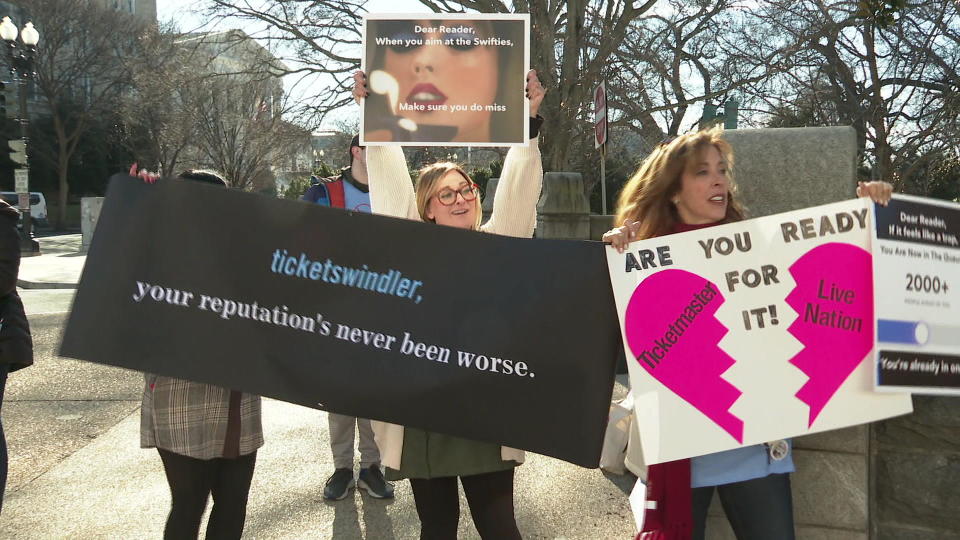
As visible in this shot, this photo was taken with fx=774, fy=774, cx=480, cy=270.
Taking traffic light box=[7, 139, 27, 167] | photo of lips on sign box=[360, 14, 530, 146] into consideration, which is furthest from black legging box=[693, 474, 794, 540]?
traffic light box=[7, 139, 27, 167]

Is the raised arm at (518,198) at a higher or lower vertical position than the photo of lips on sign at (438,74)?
lower

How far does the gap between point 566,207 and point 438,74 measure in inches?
216

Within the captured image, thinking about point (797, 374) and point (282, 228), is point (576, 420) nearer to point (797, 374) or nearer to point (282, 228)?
point (797, 374)

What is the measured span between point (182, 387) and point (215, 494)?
0.46 meters

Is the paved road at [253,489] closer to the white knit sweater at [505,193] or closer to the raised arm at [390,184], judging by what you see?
the white knit sweater at [505,193]

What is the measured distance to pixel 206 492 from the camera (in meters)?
2.98

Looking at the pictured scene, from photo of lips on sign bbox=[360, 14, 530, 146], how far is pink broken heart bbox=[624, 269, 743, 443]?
1071mm

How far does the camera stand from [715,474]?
2.43m

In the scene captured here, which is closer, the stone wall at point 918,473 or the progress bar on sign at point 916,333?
the progress bar on sign at point 916,333

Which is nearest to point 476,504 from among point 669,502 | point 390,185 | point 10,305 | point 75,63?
point 669,502

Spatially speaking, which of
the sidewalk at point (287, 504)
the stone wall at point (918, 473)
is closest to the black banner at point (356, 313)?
the stone wall at point (918, 473)

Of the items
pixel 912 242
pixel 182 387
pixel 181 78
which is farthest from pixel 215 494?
pixel 181 78

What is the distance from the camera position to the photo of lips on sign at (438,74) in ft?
10.5

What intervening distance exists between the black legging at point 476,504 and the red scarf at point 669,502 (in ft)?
1.55
